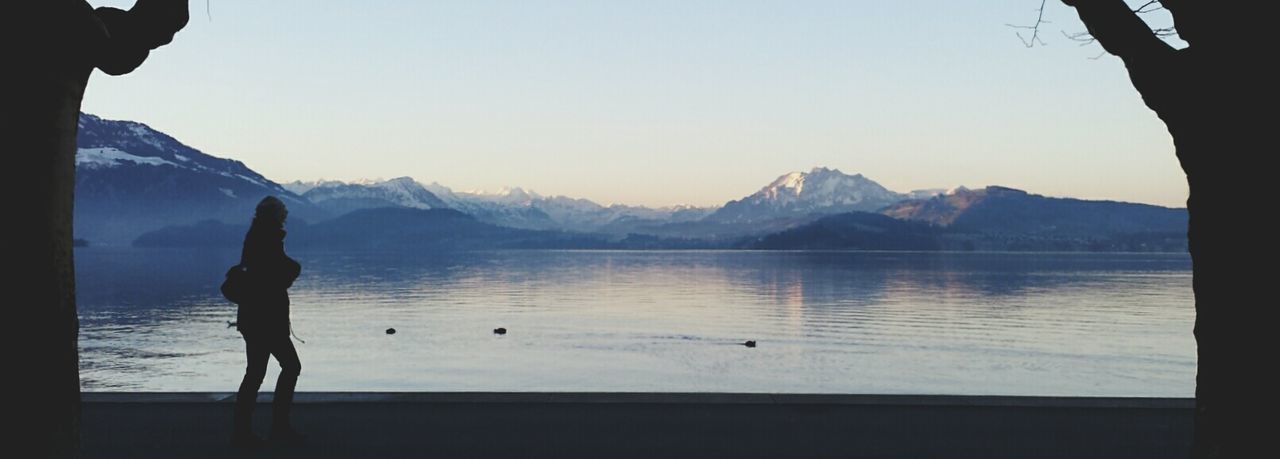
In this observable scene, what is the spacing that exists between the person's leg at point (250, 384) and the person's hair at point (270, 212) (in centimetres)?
92

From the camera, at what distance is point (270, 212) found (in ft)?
28.3

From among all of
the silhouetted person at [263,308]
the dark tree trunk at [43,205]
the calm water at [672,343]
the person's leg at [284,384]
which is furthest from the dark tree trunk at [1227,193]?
the calm water at [672,343]

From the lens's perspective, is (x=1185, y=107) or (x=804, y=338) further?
(x=804, y=338)

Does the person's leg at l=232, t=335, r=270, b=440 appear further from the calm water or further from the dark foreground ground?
the calm water

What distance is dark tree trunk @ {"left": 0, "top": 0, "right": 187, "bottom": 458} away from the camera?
191 inches

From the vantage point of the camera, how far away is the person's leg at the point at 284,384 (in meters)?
8.66

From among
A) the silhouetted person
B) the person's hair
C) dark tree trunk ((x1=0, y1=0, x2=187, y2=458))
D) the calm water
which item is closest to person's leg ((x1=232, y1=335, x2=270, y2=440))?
the silhouetted person

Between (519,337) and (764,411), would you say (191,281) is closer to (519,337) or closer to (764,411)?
(519,337)

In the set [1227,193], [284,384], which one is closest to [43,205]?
[284,384]

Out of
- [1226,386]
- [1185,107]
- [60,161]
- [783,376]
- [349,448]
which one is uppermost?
[1185,107]

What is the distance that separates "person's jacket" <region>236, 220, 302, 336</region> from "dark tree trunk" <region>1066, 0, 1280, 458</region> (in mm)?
6324

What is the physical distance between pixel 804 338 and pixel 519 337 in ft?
45.1

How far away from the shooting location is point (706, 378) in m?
36.8

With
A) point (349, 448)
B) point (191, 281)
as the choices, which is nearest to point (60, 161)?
point (349, 448)
